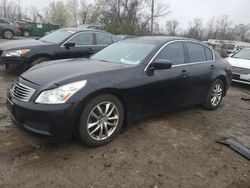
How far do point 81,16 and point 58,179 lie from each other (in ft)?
200

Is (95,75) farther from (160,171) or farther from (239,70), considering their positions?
(239,70)

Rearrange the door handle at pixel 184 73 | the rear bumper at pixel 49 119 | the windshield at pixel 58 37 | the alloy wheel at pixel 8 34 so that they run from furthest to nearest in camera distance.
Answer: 1. the alloy wheel at pixel 8 34
2. the windshield at pixel 58 37
3. the door handle at pixel 184 73
4. the rear bumper at pixel 49 119

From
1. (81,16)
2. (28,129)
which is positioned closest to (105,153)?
(28,129)

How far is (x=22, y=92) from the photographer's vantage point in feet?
12.0

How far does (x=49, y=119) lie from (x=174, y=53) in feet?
8.68

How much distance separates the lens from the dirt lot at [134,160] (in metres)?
3.15

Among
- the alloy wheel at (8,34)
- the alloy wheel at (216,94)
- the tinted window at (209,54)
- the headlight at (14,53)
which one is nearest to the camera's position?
the tinted window at (209,54)

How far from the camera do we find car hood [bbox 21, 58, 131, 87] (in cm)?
364

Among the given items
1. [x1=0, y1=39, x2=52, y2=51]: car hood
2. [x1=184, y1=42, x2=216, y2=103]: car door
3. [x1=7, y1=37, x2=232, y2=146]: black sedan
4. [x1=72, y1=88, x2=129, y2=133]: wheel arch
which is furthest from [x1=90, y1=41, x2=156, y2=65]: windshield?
[x1=0, y1=39, x2=52, y2=51]: car hood

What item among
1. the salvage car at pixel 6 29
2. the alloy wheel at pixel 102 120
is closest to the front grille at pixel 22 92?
the alloy wheel at pixel 102 120

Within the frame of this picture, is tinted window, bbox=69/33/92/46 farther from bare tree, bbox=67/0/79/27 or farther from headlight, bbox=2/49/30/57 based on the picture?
bare tree, bbox=67/0/79/27

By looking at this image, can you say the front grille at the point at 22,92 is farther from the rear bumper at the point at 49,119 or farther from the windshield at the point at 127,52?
the windshield at the point at 127,52

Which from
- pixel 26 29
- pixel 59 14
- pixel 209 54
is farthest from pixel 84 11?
pixel 209 54

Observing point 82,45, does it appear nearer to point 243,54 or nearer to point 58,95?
point 58,95
